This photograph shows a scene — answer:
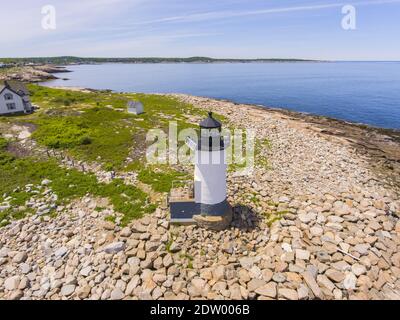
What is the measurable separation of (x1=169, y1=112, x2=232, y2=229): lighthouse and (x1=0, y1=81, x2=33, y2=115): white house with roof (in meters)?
32.9

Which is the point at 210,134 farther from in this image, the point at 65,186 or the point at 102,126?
the point at 102,126

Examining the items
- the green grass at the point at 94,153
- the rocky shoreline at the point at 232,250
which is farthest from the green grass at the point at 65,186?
the rocky shoreline at the point at 232,250

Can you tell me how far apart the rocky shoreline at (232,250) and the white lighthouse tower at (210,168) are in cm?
130

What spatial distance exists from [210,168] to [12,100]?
3549 cm

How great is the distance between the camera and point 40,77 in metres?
124

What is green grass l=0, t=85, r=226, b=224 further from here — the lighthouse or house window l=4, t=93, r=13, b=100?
house window l=4, t=93, r=13, b=100

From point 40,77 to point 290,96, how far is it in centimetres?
11082

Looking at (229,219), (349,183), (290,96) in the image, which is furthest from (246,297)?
(290,96)

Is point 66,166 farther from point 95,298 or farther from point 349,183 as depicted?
point 349,183

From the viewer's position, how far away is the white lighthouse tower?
35.8 feet

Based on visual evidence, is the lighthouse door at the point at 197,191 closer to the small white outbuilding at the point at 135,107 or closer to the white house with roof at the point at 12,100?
the small white outbuilding at the point at 135,107

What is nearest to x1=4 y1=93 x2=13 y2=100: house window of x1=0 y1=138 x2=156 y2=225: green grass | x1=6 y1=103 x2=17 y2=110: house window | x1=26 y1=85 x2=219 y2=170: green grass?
x1=6 y1=103 x2=17 y2=110: house window

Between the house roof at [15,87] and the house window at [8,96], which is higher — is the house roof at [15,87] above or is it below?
above

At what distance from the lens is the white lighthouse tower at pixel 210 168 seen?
10898mm
